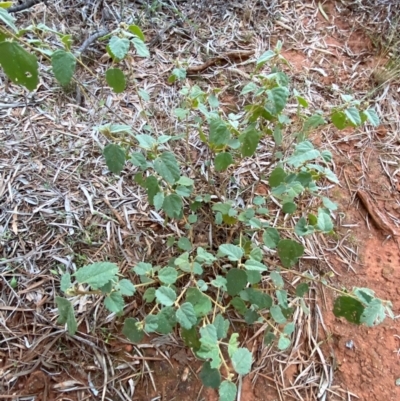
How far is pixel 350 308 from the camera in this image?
4.14 ft

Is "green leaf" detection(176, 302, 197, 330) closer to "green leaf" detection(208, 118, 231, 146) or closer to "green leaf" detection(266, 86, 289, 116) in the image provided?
"green leaf" detection(208, 118, 231, 146)

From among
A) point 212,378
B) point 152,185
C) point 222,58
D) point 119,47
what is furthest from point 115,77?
point 222,58

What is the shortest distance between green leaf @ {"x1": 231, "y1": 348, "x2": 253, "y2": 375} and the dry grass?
0.39 metres

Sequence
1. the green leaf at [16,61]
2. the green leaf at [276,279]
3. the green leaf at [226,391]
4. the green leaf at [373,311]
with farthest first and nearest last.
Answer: the green leaf at [276,279], the green leaf at [373,311], the green leaf at [226,391], the green leaf at [16,61]

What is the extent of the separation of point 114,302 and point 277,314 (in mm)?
529

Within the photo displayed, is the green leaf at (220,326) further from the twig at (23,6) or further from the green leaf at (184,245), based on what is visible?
the twig at (23,6)

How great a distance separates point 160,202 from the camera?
1.27m

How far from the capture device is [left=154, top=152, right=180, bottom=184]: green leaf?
1.23 m

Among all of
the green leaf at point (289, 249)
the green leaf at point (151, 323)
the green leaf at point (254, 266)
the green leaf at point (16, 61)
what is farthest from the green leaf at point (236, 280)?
the green leaf at point (16, 61)

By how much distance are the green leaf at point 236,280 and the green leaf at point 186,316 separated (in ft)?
0.67

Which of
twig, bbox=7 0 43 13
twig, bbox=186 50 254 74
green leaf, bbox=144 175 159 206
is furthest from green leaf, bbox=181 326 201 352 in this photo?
twig, bbox=7 0 43 13

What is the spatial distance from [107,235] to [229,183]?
1.71 ft

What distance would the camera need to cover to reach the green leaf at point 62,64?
1.11 metres

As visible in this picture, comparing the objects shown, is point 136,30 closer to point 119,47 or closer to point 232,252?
point 119,47
